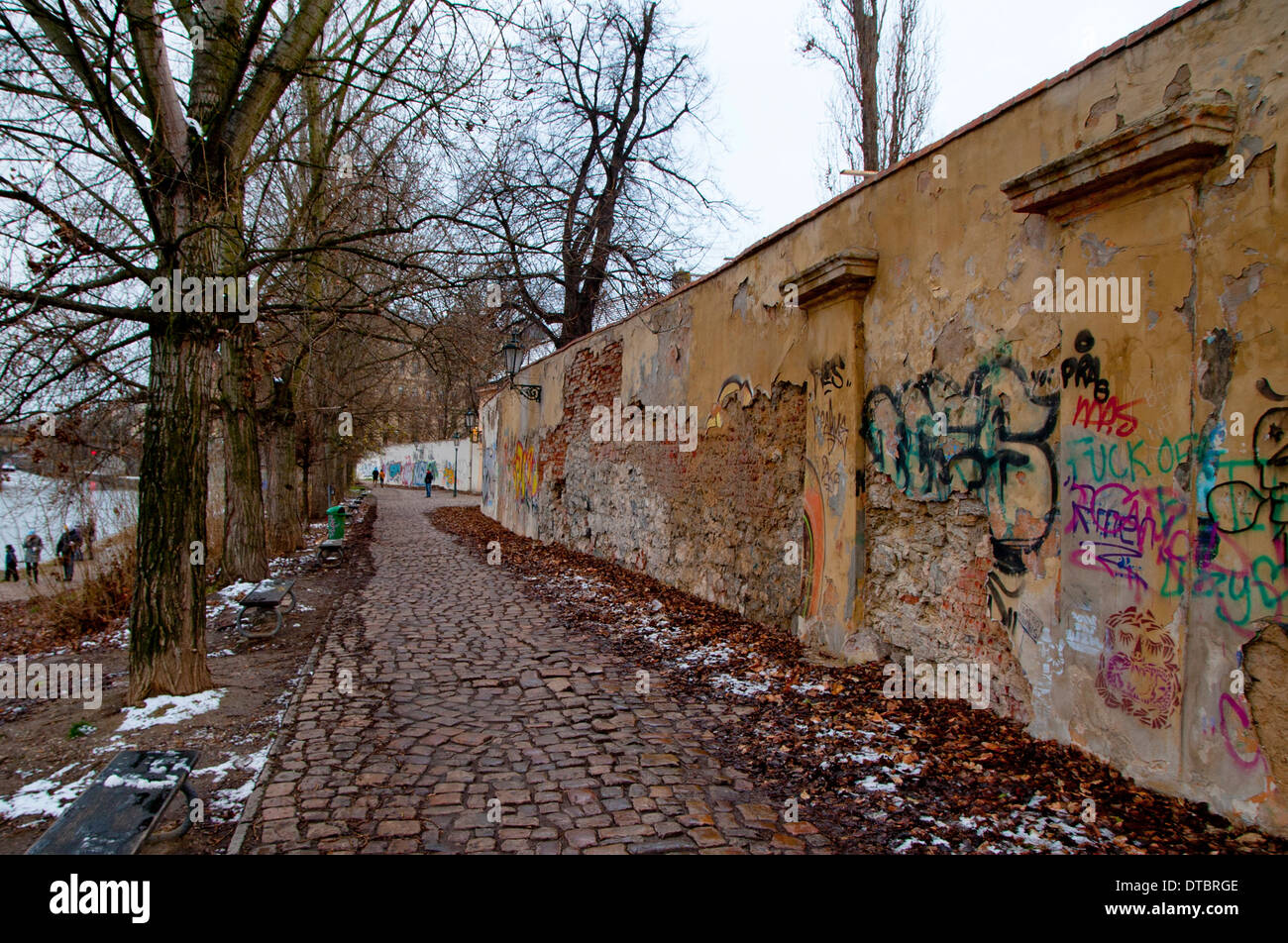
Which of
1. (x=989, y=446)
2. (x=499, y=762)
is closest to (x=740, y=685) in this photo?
(x=499, y=762)

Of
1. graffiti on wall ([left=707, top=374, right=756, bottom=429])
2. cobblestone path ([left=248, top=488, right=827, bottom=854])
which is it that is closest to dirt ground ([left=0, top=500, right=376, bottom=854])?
cobblestone path ([left=248, top=488, right=827, bottom=854])

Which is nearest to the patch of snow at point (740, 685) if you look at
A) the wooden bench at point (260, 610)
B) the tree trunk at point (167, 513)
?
the tree trunk at point (167, 513)

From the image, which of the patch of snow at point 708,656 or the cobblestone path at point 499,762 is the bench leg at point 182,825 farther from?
the patch of snow at point 708,656

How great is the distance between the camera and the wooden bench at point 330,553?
13266 millimetres

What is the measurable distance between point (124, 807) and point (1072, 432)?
16.5 ft

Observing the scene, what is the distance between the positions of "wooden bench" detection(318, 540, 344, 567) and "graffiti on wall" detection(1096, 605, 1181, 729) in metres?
12.2

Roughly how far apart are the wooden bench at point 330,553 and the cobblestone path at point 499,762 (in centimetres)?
604

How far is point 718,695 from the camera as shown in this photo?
18.9 ft

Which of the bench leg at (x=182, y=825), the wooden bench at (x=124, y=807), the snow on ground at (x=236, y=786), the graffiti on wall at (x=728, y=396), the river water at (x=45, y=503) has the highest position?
the graffiti on wall at (x=728, y=396)

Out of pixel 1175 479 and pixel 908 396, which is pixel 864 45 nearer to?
pixel 908 396

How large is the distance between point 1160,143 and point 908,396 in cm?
229

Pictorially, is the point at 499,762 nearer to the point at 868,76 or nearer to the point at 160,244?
the point at 160,244

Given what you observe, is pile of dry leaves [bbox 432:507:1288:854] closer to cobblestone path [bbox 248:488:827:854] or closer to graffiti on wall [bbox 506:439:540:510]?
cobblestone path [bbox 248:488:827:854]
